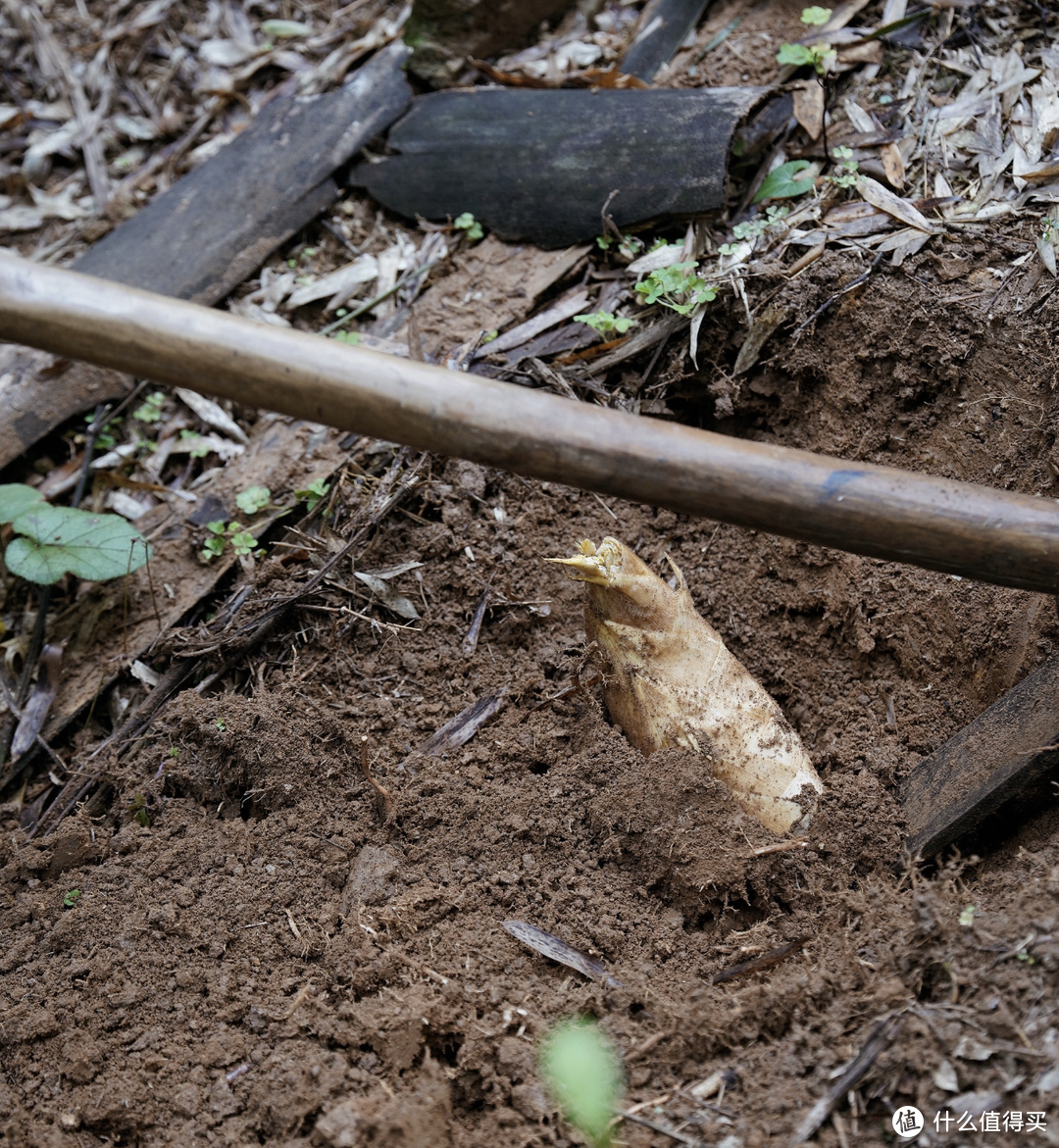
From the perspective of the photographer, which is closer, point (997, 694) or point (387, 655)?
point (997, 694)

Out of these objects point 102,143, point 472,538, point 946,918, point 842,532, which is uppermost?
point 102,143

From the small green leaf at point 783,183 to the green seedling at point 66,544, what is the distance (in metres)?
2.30

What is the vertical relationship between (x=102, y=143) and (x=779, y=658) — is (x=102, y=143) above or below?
above

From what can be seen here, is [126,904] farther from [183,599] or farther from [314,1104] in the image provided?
[183,599]

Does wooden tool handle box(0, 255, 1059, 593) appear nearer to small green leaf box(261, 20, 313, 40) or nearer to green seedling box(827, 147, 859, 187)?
green seedling box(827, 147, 859, 187)

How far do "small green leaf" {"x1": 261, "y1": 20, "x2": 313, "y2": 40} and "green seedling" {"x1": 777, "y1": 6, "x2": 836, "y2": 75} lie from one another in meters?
2.45

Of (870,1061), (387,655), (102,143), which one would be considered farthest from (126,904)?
(102,143)

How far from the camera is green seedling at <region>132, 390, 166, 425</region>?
3.24m

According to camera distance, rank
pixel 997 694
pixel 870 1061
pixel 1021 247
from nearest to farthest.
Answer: pixel 870 1061 < pixel 997 694 < pixel 1021 247

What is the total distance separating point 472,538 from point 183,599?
3.11 ft

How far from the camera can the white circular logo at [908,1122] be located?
138 cm

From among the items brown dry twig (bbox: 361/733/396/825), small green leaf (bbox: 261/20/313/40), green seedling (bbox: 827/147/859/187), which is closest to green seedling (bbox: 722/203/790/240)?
green seedling (bbox: 827/147/859/187)

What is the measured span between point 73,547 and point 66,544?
0.08 ft

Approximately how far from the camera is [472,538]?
2.64 metres
